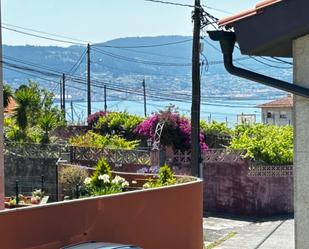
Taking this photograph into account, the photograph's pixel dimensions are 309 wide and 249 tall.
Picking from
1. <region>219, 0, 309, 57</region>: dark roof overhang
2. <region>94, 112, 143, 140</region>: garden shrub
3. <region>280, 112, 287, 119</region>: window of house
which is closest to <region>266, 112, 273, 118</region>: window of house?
<region>280, 112, 287, 119</region>: window of house

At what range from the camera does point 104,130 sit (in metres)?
40.1

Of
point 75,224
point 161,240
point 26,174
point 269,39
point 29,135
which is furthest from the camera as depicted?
point 29,135

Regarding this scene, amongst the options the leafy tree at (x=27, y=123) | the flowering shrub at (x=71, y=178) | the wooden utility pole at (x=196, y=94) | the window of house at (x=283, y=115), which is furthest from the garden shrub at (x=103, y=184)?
the window of house at (x=283, y=115)

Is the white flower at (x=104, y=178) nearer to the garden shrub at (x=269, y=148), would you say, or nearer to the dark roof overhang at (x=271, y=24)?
the dark roof overhang at (x=271, y=24)

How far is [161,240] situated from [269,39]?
8390mm

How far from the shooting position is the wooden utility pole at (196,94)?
22594mm

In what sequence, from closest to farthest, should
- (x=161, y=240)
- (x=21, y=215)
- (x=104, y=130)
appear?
(x=21, y=215) < (x=161, y=240) < (x=104, y=130)

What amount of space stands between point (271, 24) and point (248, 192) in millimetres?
20048

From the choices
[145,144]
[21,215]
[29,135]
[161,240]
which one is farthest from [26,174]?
[21,215]

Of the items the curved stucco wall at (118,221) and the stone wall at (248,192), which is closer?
the curved stucco wall at (118,221)

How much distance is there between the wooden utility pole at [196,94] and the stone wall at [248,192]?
2.36m

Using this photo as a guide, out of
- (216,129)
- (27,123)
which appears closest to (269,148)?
(216,129)

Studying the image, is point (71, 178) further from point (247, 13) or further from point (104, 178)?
point (247, 13)

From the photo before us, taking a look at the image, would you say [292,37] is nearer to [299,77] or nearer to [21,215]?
[299,77]
